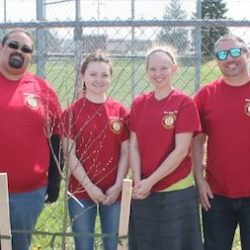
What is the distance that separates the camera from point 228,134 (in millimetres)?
4500

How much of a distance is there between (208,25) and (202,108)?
2.34 ft

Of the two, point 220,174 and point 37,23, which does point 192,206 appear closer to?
point 220,174

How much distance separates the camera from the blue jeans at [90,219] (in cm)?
468

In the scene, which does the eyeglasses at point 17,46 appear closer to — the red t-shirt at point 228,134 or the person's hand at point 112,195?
the person's hand at point 112,195

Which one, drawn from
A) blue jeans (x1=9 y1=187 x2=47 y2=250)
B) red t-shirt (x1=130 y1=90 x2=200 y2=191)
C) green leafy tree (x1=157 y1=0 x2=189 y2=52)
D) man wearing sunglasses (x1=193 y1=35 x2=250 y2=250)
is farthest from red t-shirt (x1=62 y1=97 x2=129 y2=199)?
green leafy tree (x1=157 y1=0 x2=189 y2=52)

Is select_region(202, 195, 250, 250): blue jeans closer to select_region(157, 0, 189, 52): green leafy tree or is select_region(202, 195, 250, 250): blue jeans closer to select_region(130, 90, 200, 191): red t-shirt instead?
select_region(130, 90, 200, 191): red t-shirt

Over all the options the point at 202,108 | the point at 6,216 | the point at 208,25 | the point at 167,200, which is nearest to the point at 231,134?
the point at 202,108

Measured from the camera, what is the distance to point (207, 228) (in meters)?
4.75

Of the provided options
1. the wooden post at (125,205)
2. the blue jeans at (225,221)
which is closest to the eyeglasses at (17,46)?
the wooden post at (125,205)

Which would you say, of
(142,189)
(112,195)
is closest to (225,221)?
(142,189)

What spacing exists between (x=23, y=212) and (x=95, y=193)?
47 centimetres

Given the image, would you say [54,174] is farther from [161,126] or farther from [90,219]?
[161,126]

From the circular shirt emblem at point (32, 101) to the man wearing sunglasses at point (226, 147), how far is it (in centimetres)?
101

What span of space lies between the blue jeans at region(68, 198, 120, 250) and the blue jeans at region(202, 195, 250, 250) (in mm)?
588
